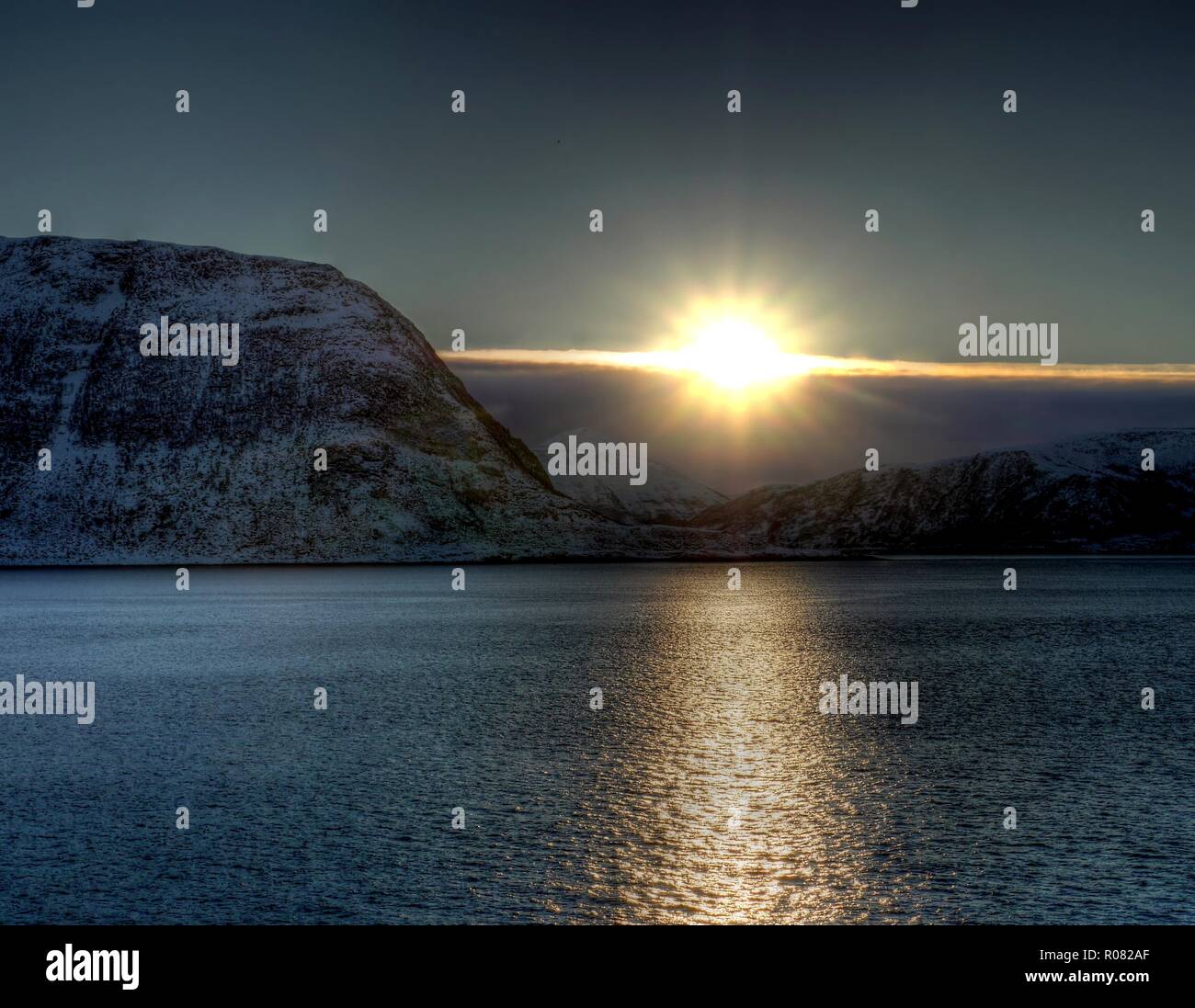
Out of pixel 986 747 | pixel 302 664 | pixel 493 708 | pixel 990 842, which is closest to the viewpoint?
pixel 990 842

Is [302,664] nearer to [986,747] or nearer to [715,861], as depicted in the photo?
[986,747]

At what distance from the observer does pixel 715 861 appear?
20.9 metres

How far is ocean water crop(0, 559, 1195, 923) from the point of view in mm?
19250

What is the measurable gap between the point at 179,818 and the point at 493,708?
1705 centimetres

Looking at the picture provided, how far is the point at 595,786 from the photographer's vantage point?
27.5m

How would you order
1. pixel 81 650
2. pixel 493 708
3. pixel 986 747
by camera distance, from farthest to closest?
pixel 81 650
pixel 493 708
pixel 986 747

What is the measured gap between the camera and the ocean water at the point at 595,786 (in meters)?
19.2
